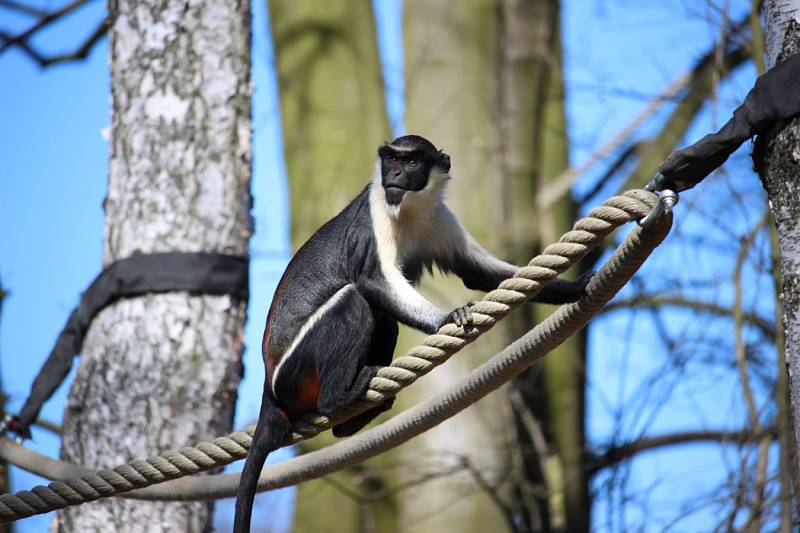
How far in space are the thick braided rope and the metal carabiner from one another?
0.06m

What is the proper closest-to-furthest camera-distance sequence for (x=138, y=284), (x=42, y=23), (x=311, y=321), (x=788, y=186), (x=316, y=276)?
(x=788, y=186) → (x=311, y=321) → (x=316, y=276) → (x=138, y=284) → (x=42, y=23)

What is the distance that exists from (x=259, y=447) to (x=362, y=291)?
914 millimetres

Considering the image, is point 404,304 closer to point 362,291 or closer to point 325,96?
point 362,291

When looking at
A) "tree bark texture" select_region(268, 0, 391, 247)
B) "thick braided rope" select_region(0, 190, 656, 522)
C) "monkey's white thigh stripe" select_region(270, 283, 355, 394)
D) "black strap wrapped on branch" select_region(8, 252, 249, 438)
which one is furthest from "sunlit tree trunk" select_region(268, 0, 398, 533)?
"thick braided rope" select_region(0, 190, 656, 522)

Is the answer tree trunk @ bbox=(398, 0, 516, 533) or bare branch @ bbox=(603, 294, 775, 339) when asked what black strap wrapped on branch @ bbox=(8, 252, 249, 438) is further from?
tree trunk @ bbox=(398, 0, 516, 533)

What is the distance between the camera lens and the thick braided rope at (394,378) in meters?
3.36

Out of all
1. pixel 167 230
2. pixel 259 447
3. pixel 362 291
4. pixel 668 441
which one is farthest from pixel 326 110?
pixel 259 447

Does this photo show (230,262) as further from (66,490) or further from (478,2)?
(478,2)

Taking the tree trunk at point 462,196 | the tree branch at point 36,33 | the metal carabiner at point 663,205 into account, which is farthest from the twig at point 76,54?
the metal carabiner at point 663,205

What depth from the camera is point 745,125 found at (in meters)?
3.06

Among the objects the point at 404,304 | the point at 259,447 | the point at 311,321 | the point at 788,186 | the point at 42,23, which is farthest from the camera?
the point at 42,23

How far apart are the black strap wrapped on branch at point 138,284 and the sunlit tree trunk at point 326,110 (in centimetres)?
438

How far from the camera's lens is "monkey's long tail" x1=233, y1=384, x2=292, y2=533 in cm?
405

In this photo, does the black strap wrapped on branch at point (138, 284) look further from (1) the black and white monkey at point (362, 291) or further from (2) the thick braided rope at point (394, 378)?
(2) the thick braided rope at point (394, 378)
